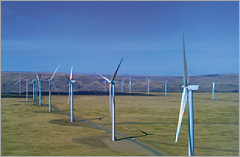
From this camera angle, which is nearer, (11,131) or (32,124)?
(11,131)

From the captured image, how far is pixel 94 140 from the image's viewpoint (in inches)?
1361

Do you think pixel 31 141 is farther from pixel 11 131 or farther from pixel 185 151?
pixel 185 151

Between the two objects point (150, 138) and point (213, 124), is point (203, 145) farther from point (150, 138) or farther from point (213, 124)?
point (213, 124)

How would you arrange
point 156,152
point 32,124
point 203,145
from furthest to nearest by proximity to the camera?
point 32,124
point 203,145
point 156,152

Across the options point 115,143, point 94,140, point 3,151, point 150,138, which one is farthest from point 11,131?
point 150,138

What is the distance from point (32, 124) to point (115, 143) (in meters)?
20.8

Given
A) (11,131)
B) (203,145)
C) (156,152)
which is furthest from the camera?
(11,131)

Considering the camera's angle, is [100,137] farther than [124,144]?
Yes

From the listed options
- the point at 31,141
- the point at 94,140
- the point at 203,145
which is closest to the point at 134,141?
the point at 94,140

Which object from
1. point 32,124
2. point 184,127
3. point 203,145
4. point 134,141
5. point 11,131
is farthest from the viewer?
point 32,124

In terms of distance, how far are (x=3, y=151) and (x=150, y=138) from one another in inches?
709

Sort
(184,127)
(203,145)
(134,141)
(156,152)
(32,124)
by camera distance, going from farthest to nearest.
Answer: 1. (32,124)
2. (184,127)
3. (134,141)
4. (203,145)
5. (156,152)

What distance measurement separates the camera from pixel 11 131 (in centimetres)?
4088

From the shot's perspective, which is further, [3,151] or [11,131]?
[11,131]
